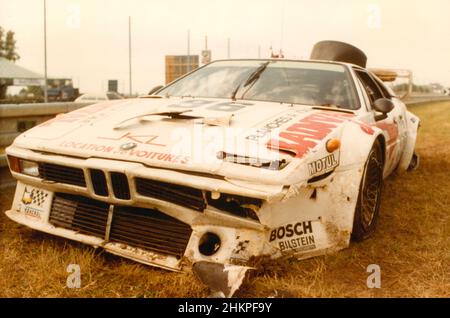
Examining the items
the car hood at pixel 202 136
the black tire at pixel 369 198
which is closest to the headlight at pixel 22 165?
the car hood at pixel 202 136

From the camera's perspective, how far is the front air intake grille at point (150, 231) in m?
2.75

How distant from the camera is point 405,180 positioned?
5.66m

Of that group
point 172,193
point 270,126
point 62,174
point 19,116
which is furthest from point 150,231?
point 19,116

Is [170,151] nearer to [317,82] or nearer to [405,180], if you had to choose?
[317,82]

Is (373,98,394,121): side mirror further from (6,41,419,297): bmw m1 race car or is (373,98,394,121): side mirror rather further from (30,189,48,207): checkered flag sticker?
(30,189,48,207): checkered flag sticker

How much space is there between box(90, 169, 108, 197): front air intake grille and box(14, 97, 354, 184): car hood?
0.34ft

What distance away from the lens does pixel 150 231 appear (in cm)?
283

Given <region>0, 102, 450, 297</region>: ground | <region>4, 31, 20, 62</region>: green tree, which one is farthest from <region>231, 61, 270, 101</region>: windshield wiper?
<region>4, 31, 20, 62</region>: green tree

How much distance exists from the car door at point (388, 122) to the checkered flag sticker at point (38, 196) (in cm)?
248

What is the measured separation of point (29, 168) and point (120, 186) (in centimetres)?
91

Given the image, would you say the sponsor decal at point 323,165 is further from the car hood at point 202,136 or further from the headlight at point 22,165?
the headlight at point 22,165

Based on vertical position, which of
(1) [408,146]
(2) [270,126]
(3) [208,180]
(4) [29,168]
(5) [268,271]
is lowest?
(5) [268,271]

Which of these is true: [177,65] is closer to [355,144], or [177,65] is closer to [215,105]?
[215,105]
